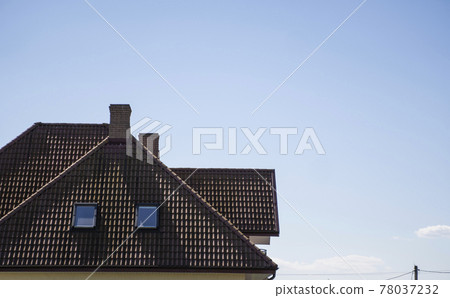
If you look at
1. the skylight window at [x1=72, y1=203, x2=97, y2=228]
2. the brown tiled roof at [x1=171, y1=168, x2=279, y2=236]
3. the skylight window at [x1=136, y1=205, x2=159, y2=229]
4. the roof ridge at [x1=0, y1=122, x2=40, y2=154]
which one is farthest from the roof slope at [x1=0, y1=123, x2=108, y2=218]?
the skylight window at [x1=136, y1=205, x2=159, y2=229]

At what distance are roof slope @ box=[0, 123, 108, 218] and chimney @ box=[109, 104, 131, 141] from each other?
4.96 ft

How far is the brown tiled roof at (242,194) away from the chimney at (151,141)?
1368 mm

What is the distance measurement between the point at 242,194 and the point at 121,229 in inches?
256

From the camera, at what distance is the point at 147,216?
778 inches

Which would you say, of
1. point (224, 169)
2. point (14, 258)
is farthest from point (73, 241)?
point (224, 169)

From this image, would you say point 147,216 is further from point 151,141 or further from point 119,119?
point 151,141

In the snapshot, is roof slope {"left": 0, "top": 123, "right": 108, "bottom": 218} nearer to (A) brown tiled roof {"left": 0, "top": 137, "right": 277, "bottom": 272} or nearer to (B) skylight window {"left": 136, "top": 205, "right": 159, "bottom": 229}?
(A) brown tiled roof {"left": 0, "top": 137, "right": 277, "bottom": 272}

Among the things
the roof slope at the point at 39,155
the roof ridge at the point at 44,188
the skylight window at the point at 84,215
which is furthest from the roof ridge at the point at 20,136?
the skylight window at the point at 84,215

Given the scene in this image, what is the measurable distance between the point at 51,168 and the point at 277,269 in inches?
429

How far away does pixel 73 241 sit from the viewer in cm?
1897

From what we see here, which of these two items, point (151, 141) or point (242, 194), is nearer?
point (242, 194)

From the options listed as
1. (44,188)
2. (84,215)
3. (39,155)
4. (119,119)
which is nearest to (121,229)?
(84,215)

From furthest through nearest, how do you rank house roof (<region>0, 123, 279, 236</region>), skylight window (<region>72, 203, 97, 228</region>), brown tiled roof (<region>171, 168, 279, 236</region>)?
1. brown tiled roof (<region>171, 168, 279, 236</region>)
2. house roof (<region>0, 123, 279, 236</region>)
3. skylight window (<region>72, 203, 97, 228</region>)

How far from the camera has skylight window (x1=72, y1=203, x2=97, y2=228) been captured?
19.5m
